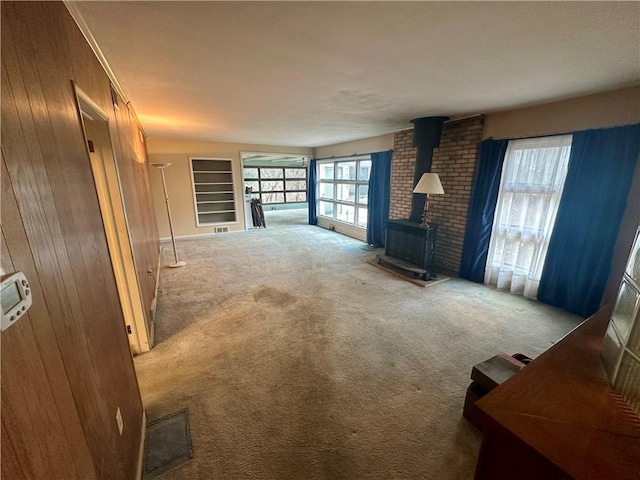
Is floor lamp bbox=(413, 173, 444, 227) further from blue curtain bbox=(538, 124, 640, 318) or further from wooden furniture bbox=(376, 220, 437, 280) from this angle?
blue curtain bbox=(538, 124, 640, 318)

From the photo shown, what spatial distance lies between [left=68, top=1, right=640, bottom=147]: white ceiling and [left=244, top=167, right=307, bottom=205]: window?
7.30 metres

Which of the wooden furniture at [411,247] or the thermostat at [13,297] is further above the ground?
the thermostat at [13,297]

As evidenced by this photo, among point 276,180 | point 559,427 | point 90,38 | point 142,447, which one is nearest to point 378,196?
point 90,38

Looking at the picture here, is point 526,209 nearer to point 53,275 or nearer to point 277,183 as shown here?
point 53,275

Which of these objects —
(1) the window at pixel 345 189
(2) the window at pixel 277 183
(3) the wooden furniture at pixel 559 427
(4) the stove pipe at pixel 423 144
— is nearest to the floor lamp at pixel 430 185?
(4) the stove pipe at pixel 423 144

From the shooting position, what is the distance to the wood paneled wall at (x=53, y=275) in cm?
57

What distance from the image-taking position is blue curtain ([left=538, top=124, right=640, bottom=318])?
2410mm

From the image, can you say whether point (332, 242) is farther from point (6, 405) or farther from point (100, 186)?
point (6, 405)

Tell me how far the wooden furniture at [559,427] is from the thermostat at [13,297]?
4.18 ft

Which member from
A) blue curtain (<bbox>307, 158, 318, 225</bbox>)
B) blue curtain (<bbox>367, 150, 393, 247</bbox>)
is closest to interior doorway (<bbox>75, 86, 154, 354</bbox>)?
blue curtain (<bbox>367, 150, 393, 247</bbox>)

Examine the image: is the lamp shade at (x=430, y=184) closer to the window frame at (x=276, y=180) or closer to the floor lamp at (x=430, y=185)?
the floor lamp at (x=430, y=185)

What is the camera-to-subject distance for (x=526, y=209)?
3182 millimetres

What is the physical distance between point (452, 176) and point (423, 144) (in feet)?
2.26

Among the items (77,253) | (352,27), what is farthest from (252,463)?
(352,27)
